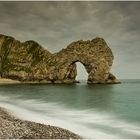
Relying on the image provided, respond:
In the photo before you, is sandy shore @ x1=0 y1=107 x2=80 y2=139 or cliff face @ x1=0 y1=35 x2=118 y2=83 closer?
sandy shore @ x1=0 y1=107 x2=80 y2=139

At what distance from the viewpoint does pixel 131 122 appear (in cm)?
2897

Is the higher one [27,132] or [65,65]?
[65,65]

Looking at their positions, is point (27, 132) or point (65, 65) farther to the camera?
point (65, 65)

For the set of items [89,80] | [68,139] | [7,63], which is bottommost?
[68,139]

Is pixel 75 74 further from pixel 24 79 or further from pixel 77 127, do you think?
pixel 77 127

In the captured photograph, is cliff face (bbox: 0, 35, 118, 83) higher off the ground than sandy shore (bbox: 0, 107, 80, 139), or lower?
higher

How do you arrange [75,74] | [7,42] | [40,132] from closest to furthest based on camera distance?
1. [40,132]
2. [75,74]
3. [7,42]

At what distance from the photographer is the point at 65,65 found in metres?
131

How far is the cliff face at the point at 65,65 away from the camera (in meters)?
129

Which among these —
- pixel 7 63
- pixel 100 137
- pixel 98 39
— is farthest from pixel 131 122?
pixel 7 63

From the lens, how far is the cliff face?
128750 millimetres

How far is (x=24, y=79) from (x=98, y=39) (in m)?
36.6

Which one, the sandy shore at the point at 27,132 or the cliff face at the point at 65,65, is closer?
the sandy shore at the point at 27,132

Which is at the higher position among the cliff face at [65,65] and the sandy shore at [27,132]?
the cliff face at [65,65]
